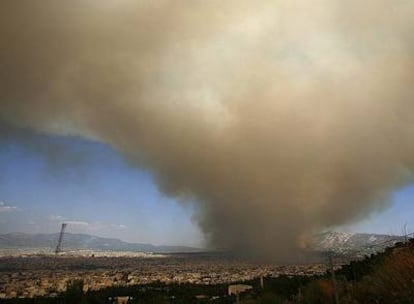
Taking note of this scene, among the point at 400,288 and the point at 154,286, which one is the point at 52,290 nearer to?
the point at 154,286

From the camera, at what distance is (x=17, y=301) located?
69.4 meters

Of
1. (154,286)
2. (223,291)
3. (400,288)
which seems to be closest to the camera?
(400,288)

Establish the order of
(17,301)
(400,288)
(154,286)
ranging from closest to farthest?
(400,288), (17,301), (154,286)

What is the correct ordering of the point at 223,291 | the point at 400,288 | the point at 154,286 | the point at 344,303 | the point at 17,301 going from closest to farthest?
the point at 400,288
the point at 344,303
the point at 17,301
the point at 223,291
the point at 154,286

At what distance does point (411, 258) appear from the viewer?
9727 millimetres

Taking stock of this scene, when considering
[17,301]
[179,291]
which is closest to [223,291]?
[179,291]

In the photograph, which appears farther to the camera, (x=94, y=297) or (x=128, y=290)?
(x=128, y=290)

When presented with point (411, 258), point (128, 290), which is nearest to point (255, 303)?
point (411, 258)

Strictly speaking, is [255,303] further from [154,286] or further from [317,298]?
[154,286]

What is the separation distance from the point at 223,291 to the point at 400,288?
7133cm

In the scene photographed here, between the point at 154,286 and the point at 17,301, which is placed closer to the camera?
the point at 17,301

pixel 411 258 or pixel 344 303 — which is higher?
pixel 411 258

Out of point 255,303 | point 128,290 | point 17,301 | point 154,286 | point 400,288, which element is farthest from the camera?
point 154,286

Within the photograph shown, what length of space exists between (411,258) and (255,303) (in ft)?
64.7
